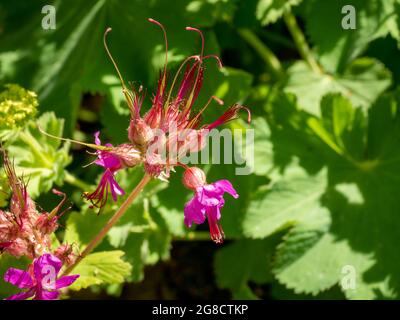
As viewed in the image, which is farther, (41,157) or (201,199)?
(41,157)

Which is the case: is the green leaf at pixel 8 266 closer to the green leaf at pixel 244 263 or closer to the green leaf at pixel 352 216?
the green leaf at pixel 352 216

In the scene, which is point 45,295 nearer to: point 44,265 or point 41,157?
point 44,265

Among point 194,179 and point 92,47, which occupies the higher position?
point 92,47

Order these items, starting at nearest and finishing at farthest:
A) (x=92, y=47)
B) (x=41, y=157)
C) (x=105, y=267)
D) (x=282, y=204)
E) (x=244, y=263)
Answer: (x=105, y=267) → (x=41, y=157) → (x=282, y=204) → (x=92, y=47) → (x=244, y=263)

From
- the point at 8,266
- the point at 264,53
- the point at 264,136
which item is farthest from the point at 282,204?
the point at 8,266

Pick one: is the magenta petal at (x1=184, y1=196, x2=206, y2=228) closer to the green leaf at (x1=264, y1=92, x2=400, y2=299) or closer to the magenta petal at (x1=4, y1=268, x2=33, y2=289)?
the magenta petal at (x1=4, y1=268, x2=33, y2=289)

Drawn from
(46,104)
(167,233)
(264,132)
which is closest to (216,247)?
(167,233)
